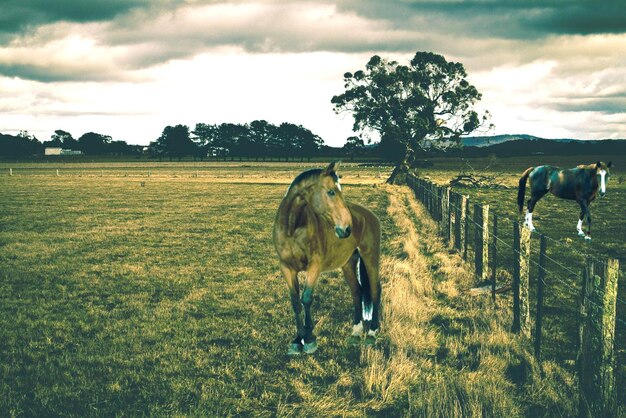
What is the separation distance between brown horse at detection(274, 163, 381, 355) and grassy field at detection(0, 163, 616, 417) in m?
0.48

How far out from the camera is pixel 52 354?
20.6ft

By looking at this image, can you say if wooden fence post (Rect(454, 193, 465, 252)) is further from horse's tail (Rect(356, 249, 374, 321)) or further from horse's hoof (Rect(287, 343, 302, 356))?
horse's hoof (Rect(287, 343, 302, 356))

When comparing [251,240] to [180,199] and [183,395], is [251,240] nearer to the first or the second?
[183,395]

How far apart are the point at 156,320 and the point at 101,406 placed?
9.17ft

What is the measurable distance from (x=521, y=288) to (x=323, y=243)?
3.19 m

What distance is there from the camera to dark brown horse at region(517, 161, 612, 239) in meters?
14.5

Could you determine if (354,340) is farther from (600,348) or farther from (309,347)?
(600,348)

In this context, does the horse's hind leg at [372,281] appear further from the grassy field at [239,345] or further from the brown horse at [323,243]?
the grassy field at [239,345]

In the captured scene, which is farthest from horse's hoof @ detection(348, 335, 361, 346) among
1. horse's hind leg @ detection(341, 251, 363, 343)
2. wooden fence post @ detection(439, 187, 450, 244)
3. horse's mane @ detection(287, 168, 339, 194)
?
wooden fence post @ detection(439, 187, 450, 244)

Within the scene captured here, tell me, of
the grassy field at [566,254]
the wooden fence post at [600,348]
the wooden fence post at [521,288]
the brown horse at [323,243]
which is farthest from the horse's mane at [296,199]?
the wooden fence post at [521,288]

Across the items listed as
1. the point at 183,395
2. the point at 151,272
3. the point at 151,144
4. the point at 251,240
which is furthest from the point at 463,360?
the point at 151,144

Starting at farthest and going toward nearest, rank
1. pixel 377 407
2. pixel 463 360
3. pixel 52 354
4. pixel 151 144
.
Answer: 1. pixel 151 144
2. pixel 52 354
3. pixel 463 360
4. pixel 377 407

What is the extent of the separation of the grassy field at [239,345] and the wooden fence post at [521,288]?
0.32m

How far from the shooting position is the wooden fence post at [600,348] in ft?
14.2
